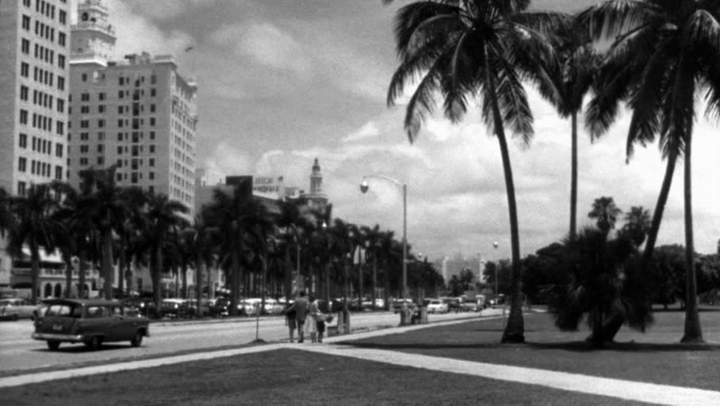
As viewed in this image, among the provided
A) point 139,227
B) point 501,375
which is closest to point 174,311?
point 139,227

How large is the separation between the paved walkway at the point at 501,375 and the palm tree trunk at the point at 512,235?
607 centimetres

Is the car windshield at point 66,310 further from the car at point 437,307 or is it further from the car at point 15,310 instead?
the car at point 437,307

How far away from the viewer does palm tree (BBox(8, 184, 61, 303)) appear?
83.2 m

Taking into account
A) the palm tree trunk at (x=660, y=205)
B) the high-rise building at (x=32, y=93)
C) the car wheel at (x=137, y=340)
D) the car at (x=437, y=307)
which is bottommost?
the car wheel at (x=137, y=340)

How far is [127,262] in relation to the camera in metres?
97.6

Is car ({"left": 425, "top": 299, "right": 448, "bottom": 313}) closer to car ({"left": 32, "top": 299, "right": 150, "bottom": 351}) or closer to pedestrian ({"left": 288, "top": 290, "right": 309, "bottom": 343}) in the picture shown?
pedestrian ({"left": 288, "top": 290, "right": 309, "bottom": 343})

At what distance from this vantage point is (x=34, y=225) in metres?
83.5

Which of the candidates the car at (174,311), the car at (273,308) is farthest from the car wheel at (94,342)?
the car at (273,308)

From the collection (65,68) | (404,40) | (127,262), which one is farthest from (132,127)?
(404,40)

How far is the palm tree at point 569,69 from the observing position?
31156 millimetres

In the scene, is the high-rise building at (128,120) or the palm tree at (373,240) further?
the high-rise building at (128,120)

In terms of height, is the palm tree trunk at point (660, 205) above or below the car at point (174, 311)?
above

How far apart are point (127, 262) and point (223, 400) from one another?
3365 inches

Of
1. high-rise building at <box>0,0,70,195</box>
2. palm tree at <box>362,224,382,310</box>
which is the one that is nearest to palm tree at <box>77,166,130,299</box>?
high-rise building at <box>0,0,70,195</box>
